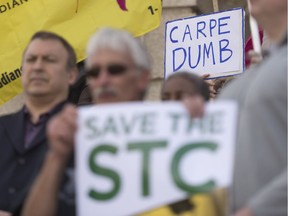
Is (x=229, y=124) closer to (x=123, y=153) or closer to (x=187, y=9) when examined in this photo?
(x=123, y=153)

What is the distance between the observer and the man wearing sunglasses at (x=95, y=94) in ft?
9.91

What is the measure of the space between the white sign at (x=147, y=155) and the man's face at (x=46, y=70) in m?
0.79

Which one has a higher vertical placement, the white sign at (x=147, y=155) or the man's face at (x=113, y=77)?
the man's face at (x=113, y=77)

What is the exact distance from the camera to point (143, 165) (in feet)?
9.99

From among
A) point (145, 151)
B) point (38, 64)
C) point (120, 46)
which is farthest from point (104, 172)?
Result: point (38, 64)

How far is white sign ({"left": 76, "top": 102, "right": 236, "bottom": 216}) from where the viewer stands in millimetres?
3035

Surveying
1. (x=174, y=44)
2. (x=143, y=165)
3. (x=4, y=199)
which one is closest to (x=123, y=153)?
(x=143, y=165)

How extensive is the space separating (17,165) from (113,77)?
697 millimetres

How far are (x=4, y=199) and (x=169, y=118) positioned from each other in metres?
0.93

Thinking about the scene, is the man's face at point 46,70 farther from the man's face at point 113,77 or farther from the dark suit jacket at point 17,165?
the man's face at point 113,77

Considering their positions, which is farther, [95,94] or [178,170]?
[95,94]

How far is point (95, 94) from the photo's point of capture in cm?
318

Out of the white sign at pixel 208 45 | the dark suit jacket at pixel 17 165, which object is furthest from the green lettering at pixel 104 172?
the white sign at pixel 208 45

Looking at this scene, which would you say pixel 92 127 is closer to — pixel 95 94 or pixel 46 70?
pixel 95 94
